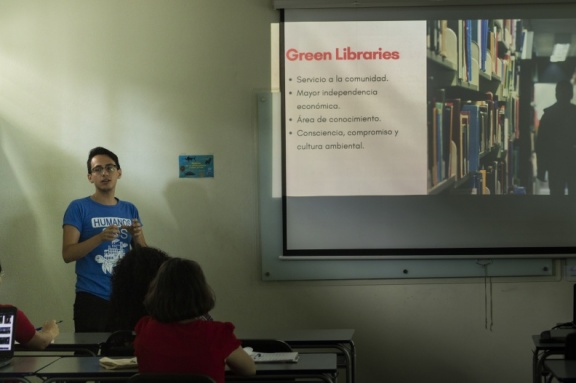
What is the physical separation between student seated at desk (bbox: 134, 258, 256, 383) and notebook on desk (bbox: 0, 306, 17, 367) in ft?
2.49

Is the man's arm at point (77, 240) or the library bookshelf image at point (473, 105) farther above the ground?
the library bookshelf image at point (473, 105)

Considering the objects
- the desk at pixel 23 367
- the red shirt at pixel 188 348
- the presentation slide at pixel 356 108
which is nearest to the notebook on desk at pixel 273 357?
the red shirt at pixel 188 348

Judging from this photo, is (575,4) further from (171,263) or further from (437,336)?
(171,263)

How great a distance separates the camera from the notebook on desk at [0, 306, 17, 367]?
3.88 meters

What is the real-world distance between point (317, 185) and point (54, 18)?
2136 mm

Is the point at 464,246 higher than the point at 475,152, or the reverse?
the point at 475,152

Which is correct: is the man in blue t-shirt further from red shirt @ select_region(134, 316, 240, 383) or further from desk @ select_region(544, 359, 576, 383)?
desk @ select_region(544, 359, 576, 383)

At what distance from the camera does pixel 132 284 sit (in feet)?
13.7

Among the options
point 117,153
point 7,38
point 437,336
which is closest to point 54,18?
point 7,38

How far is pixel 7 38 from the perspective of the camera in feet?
20.7

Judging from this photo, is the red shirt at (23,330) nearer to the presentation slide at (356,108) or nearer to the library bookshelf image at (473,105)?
the presentation slide at (356,108)

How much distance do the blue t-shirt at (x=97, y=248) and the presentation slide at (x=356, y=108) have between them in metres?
1.29

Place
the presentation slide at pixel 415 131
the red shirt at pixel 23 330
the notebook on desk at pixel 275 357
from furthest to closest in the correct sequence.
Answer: the presentation slide at pixel 415 131, the red shirt at pixel 23 330, the notebook on desk at pixel 275 357

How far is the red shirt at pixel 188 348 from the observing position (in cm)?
330
